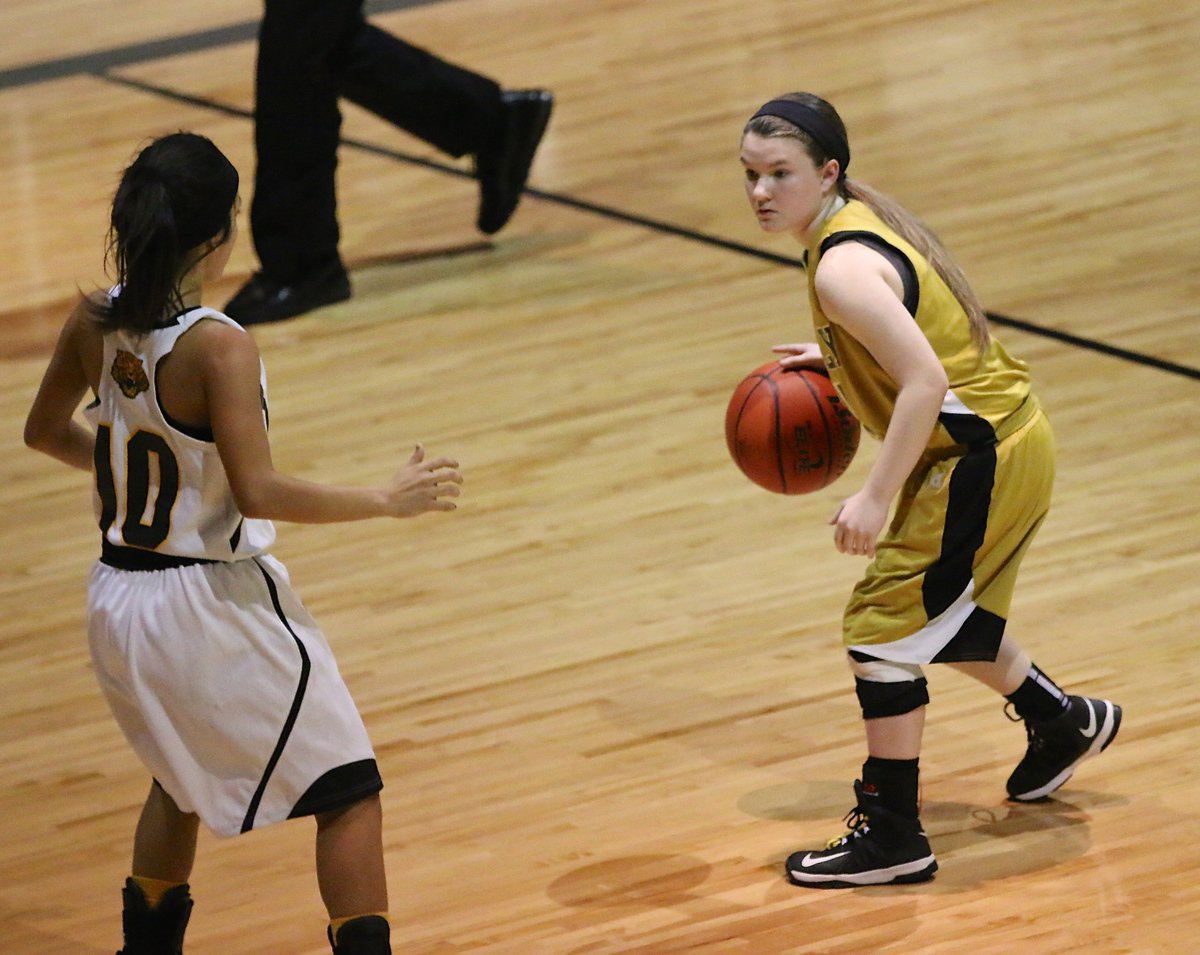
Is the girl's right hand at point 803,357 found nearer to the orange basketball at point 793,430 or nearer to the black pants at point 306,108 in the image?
the orange basketball at point 793,430

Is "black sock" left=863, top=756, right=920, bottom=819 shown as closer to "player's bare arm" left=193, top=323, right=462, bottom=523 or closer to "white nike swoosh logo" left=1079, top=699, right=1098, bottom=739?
"white nike swoosh logo" left=1079, top=699, right=1098, bottom=739

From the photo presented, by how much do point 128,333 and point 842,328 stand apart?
104 cm

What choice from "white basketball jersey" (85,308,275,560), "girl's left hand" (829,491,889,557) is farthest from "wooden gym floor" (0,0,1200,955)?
"white basketball jersey" (85,308,275,560)

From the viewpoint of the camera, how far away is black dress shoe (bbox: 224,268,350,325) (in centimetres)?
636

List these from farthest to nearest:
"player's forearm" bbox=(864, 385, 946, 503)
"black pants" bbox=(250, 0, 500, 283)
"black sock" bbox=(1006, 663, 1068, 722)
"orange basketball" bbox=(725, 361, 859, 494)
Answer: "black pants" bbox=(250, 0, 500, 283) < "orange basketball" bbox=(725, 361, 859, 494) < "black sock" bbox=(1006, 663, 1068, 722) < "player's forearm" bbox=(864, 385, 946, 503)

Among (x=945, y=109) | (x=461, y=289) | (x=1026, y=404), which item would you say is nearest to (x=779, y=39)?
(x=945, y=109)

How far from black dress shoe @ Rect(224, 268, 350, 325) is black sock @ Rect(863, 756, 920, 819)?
3650 mm

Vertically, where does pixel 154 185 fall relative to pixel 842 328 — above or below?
above

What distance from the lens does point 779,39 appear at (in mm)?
9164

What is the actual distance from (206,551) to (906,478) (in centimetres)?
104

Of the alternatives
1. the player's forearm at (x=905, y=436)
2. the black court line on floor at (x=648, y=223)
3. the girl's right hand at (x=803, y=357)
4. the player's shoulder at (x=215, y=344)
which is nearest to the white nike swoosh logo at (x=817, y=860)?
the player's forearm at (x=905, y=436)

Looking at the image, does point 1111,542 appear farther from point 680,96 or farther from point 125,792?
point 680,96

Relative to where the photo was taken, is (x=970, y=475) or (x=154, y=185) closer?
(x=154, y=185)

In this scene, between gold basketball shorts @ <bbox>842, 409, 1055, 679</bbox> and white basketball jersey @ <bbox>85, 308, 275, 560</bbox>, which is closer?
white basketball jersey @ <bbox>85, 308, 275, 560</bbox>
